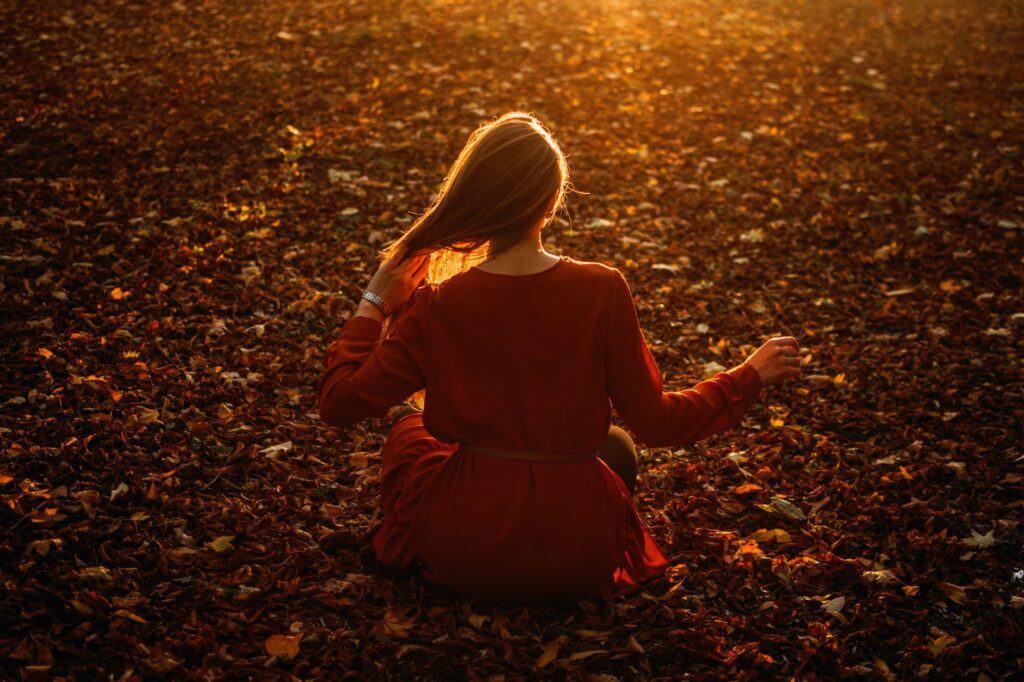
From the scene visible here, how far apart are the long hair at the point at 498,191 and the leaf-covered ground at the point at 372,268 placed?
4.77 ft

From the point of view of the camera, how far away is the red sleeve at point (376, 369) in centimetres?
247

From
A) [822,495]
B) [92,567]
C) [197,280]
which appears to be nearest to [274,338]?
[197,280]

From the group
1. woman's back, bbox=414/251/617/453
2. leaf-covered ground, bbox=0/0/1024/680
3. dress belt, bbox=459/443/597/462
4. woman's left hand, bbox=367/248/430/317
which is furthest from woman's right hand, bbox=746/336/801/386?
woman's left hand, bbox=367/248/430/317

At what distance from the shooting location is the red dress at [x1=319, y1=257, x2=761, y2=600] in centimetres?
242

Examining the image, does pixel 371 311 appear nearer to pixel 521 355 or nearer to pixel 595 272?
pixel 521 355

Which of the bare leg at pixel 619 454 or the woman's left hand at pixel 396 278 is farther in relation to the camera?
the bare leg at pixel 619 454

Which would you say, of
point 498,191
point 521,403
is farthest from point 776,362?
point 498,191

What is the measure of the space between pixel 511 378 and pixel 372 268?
3250 mm

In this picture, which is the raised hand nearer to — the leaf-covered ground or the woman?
the woman

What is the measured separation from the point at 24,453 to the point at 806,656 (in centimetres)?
336

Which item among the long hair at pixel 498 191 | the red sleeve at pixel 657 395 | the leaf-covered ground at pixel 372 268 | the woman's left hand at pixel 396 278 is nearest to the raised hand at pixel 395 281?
the woman's left hand at pixel 396 278

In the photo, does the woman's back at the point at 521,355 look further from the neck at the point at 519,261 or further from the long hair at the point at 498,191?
the long hair at the point at 498,191

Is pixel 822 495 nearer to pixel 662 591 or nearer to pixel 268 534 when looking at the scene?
pixel 662 591

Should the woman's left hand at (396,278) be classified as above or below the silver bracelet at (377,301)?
above
